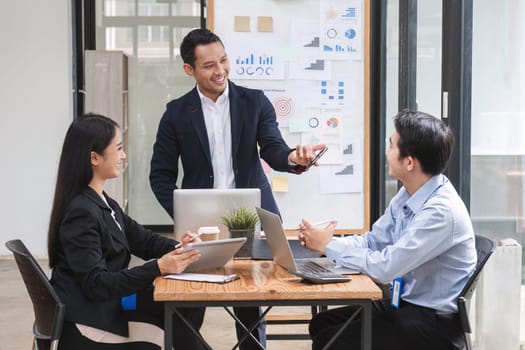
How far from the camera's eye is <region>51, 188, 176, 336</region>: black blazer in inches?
Result: 113

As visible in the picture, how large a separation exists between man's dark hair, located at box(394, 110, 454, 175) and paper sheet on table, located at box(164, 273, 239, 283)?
72 centimetres

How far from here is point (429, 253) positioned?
288 cm

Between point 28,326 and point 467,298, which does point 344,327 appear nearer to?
point 467,298

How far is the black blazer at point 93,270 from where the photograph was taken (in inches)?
113

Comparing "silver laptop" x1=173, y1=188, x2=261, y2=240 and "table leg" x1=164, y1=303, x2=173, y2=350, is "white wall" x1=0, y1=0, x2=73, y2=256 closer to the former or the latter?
"silver laptop" x1=173, y1=188, x2=261, y2=240

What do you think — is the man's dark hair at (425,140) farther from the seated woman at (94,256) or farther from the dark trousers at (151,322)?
the dark trousers at (151,322)

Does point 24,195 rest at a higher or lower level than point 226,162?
lower

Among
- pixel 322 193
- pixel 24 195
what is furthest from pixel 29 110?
pixel 322 193

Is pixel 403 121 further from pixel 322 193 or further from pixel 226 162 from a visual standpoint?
pixel 322 193

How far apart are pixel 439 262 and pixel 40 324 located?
1.33 meters

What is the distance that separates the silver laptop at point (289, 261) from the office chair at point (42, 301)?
72cm

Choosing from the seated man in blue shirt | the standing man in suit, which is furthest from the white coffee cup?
the standing man in suit

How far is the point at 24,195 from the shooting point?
7891 mm

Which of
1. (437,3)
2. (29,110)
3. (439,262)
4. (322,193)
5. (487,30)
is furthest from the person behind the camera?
(29,110)
